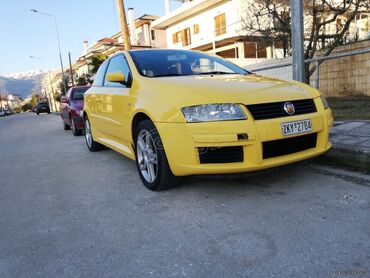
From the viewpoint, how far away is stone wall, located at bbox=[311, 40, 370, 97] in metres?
8.27

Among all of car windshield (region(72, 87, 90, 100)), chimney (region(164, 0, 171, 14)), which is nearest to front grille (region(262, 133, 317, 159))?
car windshield (region(72, 87, 90, 100))

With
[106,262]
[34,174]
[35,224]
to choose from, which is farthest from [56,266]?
[34,174]

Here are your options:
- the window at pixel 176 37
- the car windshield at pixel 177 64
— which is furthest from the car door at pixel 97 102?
the window at pixel 176 37

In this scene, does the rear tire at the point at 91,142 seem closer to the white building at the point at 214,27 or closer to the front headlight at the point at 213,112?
the front headlight at the point at 213,112

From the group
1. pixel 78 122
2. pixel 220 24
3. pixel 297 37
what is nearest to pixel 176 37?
pixel 220 24

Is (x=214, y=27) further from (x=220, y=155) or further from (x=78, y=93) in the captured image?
(x=220, y=155)

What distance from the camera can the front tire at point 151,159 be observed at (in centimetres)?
342

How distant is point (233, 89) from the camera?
3275mm

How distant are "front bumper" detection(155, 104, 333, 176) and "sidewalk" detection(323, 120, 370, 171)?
94 centimetres

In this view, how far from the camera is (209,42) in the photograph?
3105 centimetres

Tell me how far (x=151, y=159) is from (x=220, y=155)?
90 cm

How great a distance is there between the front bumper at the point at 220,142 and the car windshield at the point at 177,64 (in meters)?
1.11

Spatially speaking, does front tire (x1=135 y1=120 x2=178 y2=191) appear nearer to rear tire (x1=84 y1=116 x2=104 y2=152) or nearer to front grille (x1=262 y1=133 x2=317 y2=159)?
front grille (x1=262 y1=133 x2=317 y2=159)

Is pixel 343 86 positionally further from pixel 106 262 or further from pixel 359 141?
pixel 106 262
